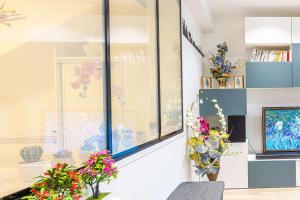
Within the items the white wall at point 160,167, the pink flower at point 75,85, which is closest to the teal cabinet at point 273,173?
the white wall at point 160,167

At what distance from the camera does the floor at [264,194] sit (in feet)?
15.5

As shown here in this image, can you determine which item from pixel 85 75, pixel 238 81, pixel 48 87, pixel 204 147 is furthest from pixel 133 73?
pixel 238 81

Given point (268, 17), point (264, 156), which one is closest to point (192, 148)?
point (264, 156)

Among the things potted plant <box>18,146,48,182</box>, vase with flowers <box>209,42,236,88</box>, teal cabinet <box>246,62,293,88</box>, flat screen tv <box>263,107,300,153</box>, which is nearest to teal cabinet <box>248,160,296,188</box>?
flat screen tv <box>263,107,300,153</box>

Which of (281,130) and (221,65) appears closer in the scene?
(281,130)

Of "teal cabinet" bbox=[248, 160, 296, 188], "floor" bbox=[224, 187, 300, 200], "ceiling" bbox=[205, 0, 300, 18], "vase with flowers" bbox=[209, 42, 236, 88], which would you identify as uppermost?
"ceiling" bbox=[205, 0, 300, 18]

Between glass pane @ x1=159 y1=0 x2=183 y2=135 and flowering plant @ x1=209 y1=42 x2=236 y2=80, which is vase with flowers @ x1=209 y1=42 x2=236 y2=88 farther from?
glass pane @ x1=159 y1=0 x2=183 y2=135

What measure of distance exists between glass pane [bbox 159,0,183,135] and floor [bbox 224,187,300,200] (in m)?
1.90

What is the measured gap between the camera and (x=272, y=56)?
5.41m

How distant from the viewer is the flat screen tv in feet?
17.8

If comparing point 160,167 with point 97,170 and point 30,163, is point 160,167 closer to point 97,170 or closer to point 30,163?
point 97,170

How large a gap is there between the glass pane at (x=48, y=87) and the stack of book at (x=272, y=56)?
4291 millimetres

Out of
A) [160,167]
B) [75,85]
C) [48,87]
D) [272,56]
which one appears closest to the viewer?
[48,87]

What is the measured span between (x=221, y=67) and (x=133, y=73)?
12.1ft
